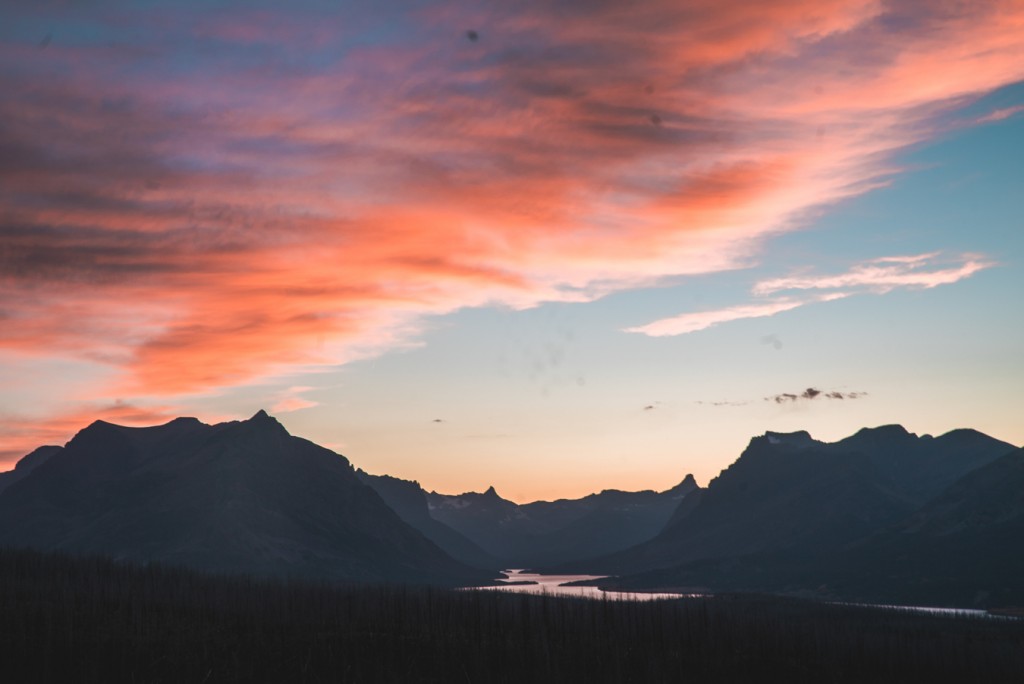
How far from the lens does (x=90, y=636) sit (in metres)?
146

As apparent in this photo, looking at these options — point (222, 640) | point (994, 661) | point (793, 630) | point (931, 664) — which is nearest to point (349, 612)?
point (222, 640)

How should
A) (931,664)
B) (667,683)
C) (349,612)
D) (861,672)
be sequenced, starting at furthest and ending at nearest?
(349,612) → (931,664) → (861,672) → (667,683)

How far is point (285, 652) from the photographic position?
477ft

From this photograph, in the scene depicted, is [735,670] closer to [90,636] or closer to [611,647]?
[611,647]

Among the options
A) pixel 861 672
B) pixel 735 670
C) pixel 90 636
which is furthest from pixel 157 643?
pixel 861 672

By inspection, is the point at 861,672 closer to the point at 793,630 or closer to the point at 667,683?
the point at 667,683

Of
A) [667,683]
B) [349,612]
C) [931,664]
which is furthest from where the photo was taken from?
[349,612]

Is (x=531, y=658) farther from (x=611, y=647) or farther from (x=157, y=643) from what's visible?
(x=157, y=643)

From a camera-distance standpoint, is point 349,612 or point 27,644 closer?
point 27,644

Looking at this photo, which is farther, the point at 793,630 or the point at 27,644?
the point at 793,630

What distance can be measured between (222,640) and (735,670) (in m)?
74.3

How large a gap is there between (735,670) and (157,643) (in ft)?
267

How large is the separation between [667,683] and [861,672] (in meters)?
30.6

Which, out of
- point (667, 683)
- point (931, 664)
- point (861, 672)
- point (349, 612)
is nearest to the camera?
point (667, 683)
